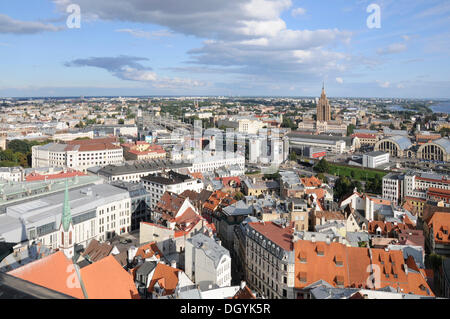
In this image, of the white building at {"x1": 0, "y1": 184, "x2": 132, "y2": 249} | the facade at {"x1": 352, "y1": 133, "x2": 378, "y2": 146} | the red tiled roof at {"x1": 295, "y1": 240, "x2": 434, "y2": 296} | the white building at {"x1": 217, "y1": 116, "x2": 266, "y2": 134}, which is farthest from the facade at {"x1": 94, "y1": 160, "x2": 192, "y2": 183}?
the white building at {"x1": 217, "y1": 116, "x2": 266, "y2": 134}

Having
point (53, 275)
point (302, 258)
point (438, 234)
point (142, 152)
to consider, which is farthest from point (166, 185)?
point (142, 152)

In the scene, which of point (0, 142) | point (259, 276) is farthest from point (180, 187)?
point (0, 142)

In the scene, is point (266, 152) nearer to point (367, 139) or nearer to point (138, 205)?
point (367, 139)

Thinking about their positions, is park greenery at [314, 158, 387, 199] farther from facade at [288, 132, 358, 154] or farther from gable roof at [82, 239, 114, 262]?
gable roof at [82, 239, 114, 262]

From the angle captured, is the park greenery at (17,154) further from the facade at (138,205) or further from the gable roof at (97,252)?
the gable roof at (97,252)
